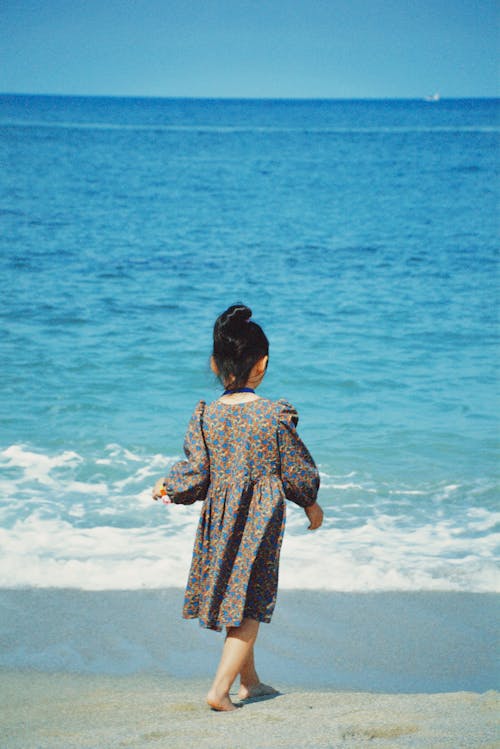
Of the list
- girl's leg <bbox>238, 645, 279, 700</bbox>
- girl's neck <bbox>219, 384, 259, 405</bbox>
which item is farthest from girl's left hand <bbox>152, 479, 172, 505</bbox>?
girl's leg <bbox>238, 645, 279, 700</bbox>

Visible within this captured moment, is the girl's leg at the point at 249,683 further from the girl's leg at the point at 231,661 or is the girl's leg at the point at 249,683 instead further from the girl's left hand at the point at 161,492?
the girl's left hand at the point at 161,492

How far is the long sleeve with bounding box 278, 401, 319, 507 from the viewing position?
2787 mm

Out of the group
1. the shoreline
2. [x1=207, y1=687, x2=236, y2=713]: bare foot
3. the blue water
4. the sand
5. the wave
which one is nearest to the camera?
the sand

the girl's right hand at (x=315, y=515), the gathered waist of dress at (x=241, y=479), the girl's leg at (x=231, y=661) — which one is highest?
the gathered waist of dress at (x=241, y=479)

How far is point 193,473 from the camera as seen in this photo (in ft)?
9.36

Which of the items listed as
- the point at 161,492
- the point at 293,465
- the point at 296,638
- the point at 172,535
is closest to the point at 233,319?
the point at 293,465

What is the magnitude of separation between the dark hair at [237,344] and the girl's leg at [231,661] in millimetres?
768

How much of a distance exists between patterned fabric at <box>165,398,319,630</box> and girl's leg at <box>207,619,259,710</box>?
0.05 m

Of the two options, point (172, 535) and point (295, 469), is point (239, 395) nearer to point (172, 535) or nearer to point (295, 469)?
point (295, 469)

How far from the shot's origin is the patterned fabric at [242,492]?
277cm

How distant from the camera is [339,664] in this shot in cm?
350

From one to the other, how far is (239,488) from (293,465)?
18 centimetres

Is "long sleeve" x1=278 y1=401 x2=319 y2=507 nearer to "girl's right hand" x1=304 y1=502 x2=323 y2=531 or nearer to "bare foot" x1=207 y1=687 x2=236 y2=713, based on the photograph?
"girl's right hand" x1=304 y1=502 x2=323 y2=531

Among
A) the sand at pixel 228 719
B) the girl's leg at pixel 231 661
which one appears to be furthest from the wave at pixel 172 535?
the girl's leg at pixel 231 661
